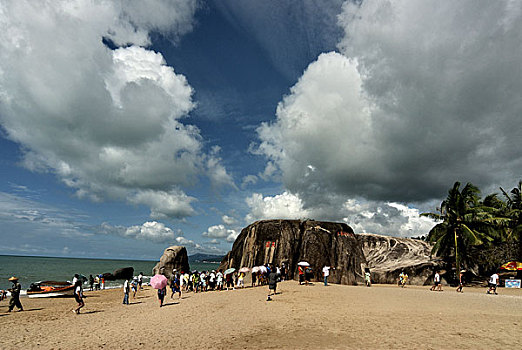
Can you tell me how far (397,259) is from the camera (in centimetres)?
4038

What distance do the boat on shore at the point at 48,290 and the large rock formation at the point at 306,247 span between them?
58.4 feet

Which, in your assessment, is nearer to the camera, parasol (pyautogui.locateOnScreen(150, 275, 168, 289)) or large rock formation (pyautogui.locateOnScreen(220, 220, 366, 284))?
parasol (pyautogui.locateOnScreen(150, 275, 168, 289))

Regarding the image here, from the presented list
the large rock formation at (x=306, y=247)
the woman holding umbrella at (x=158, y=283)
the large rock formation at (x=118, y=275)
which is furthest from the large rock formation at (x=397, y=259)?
the large rock formation at (x=118, y=275)

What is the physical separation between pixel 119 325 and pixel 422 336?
12951mm

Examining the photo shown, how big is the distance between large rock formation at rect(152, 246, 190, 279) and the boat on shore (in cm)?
983

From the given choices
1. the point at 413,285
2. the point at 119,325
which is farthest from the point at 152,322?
the point at 413,285

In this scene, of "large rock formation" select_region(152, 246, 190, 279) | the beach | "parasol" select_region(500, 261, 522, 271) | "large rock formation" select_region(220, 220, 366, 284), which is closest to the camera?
the beach

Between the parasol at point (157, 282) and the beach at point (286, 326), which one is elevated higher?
the parasol at point (157, 282)

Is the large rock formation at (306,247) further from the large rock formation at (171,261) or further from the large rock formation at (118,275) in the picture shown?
the large rock formation at (118,275)

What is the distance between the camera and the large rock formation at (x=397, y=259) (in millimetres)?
36594

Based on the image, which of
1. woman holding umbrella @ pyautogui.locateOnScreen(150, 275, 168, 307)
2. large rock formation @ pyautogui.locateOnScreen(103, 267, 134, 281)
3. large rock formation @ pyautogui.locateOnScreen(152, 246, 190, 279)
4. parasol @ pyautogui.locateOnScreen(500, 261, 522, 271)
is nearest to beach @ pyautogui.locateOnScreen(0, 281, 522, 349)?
woman holding umbrella @ pyautogui.locateOnScreen(150, 275, 168, 307)

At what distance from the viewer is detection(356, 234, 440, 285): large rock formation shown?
1441 inches

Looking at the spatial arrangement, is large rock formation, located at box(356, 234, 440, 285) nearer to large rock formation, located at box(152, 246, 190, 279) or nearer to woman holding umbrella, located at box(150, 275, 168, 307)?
large rock formation, located at box(152, 246, 190, 279)

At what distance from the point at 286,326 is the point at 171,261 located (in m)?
29.3
